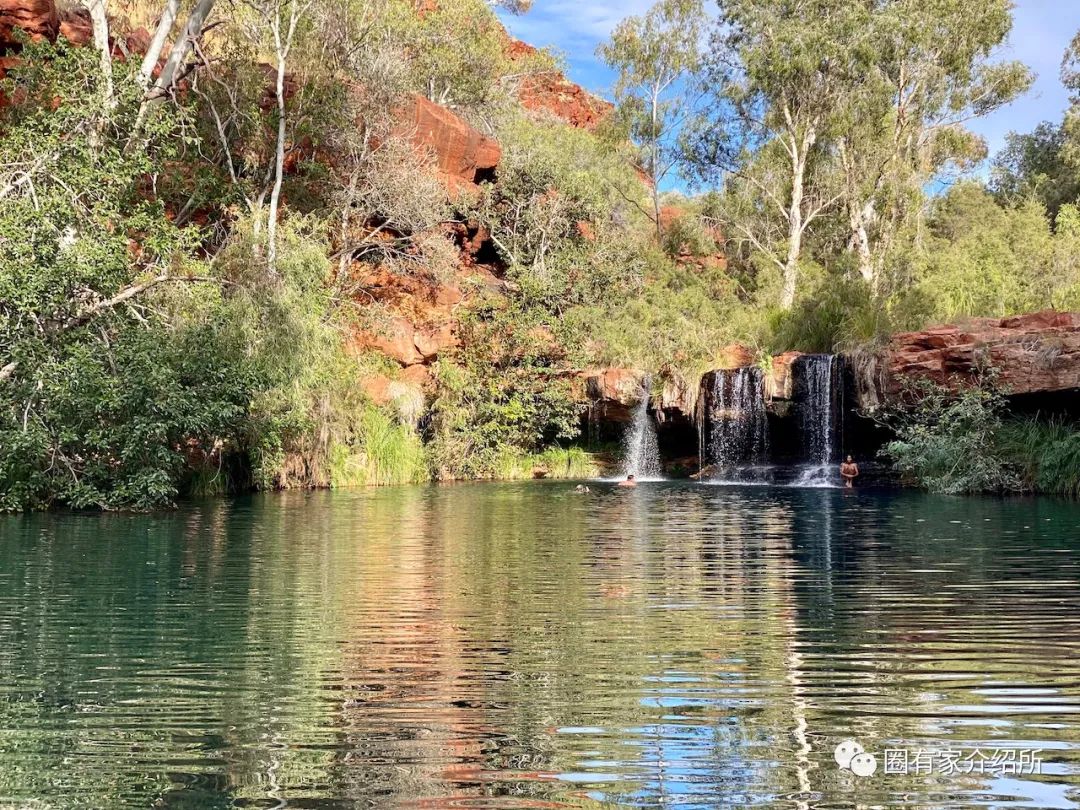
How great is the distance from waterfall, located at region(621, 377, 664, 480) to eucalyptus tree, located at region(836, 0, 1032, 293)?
9514 millimetres

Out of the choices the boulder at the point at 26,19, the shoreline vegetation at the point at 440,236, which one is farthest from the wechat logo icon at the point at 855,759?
the boulder at the point at 26,19

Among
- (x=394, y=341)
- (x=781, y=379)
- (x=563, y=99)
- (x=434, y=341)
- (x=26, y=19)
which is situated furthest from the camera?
(x=563, y=99)

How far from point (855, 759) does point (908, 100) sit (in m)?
41.7

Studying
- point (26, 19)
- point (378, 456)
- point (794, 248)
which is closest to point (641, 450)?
point (378, 456)

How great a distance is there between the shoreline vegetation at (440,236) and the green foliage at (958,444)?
8 cm

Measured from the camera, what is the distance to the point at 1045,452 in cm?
2427

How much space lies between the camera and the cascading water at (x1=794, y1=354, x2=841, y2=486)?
3039 centimetres

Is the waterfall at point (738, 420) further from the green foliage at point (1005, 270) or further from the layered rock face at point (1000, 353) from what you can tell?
the green foliage at point (1005, 270)

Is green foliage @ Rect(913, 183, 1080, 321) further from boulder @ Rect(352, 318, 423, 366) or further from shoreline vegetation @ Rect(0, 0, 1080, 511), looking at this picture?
boulder @ Rect(352, 318, 423, 366)

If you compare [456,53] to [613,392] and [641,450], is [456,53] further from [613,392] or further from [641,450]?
[641,450]

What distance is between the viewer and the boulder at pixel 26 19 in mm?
28359

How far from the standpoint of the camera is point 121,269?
20.6m

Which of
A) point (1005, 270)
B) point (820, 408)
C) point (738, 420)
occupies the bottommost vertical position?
point (738, 420)

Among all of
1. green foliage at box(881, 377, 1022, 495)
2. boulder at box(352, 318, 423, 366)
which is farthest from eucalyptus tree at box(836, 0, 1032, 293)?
boulder at box(352, 318, 423, 366)
